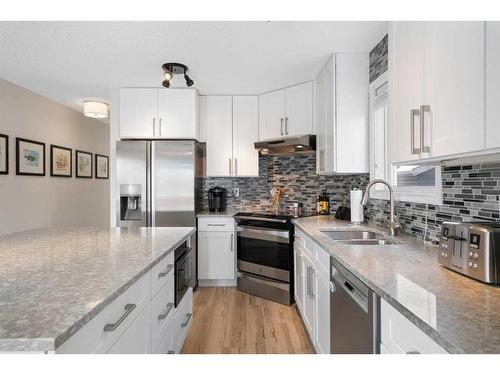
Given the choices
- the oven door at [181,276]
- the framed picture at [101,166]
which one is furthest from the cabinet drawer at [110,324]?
the framed picture at [101,166]

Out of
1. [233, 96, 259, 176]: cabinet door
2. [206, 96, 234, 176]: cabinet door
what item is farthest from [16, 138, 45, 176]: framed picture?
[233, 96, 259, 176]: cabinet door

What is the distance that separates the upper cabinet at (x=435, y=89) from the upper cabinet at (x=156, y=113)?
2267 mm

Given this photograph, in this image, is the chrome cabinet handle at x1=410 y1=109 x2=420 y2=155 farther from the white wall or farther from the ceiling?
the white wall

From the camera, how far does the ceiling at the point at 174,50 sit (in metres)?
2.06

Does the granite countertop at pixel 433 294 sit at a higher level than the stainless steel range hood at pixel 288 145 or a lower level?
lower

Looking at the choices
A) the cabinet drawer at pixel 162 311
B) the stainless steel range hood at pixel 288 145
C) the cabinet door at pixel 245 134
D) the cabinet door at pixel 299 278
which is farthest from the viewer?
the cabinet door at pixel 245 134

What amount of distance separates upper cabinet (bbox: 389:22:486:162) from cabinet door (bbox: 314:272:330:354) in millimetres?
842

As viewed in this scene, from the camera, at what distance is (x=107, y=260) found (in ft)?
4.16

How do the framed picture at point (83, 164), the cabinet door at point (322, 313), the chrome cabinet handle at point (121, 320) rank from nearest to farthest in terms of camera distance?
the chrome cabinet handle at point (121, 320), the cabinet door at point (322, 313), the framed picture at point (83, 164)

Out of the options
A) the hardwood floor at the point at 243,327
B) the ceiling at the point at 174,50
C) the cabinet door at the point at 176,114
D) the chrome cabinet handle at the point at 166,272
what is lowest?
the hardwood floor at the point at 243,327

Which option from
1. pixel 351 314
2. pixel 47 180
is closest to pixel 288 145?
pixel 351 314

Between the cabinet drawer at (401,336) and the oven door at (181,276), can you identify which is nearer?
the cabinet drawer at (401,336)

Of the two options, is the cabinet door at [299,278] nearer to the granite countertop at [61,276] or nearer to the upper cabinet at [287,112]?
the granite countertop at [61,276]

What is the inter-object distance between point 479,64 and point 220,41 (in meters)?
1.79
